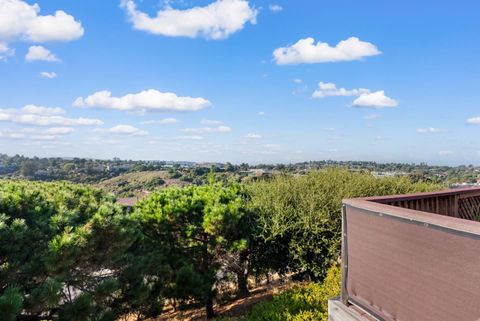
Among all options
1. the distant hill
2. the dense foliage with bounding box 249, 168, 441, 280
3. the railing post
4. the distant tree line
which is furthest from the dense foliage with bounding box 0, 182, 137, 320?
the distant hill

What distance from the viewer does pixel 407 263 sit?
2520mm

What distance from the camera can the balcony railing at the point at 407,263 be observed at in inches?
82.9

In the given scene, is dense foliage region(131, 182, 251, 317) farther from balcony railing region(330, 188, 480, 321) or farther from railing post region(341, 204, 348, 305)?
balcony railing region(330, 188, 480, 321)

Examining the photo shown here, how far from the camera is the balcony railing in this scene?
2105 mm

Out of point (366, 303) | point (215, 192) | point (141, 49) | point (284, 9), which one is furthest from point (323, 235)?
point (141, 49)

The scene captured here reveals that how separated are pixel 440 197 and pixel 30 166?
158ft

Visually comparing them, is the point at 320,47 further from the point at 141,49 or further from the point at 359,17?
the point at 141,49

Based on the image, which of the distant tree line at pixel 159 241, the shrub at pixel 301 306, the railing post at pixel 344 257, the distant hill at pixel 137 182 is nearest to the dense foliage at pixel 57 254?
the distant tree line at pixel 159 241

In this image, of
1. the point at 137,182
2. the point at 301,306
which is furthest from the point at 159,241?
the point at 137,182

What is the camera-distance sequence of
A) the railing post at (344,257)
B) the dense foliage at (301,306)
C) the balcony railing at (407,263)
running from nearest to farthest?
the balcony railing at (407,263) < the railing post at (344,257) < the dense foliage at (301,306)

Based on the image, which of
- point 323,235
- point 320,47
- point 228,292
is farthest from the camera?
point 320,47

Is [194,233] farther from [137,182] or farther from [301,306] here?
[137,182]

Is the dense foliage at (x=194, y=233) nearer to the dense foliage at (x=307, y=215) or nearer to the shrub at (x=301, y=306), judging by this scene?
the dense foliage at (x=307, y=215)

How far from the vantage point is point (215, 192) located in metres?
7.77
